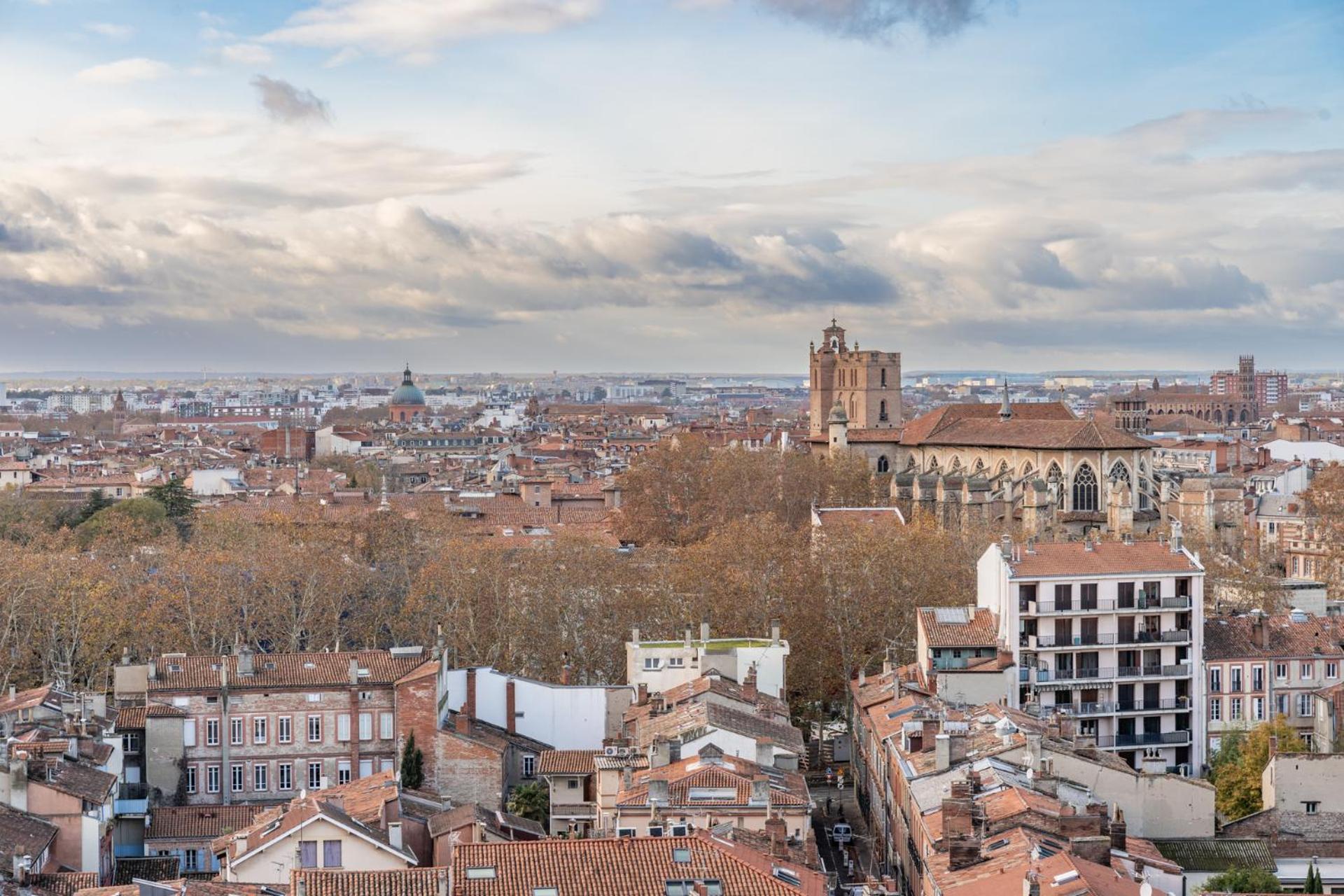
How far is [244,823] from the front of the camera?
123 feet

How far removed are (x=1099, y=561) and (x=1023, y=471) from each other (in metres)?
41.8

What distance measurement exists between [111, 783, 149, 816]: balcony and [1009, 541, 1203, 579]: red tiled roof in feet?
77.4

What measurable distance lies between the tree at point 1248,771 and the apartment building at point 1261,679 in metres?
5.60

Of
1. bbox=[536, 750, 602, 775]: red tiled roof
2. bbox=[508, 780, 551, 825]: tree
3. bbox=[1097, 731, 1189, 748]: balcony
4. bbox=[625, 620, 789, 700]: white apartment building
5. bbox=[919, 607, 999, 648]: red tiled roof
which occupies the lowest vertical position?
bbox=[1097, 731, 1189, 748]: balcony

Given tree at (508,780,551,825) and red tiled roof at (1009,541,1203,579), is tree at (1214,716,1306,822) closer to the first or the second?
red tiled roof at (1009,541,1203,579)

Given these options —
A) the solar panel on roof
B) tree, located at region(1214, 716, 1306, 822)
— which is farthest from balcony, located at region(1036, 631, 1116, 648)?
tree, located at region(1214, 716, 1306, 822)

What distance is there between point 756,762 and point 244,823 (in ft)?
36.0

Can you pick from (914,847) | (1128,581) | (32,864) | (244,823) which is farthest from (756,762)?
(1128,581)

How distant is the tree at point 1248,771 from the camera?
132 ft

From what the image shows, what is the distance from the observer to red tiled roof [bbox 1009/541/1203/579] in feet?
162

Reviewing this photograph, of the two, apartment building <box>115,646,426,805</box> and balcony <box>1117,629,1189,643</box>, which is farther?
balcony <box>1117,629,1189,643</box>

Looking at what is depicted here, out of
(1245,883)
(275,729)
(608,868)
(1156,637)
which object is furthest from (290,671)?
(1156,637)

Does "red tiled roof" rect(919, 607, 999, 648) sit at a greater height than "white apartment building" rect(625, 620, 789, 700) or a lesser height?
greater

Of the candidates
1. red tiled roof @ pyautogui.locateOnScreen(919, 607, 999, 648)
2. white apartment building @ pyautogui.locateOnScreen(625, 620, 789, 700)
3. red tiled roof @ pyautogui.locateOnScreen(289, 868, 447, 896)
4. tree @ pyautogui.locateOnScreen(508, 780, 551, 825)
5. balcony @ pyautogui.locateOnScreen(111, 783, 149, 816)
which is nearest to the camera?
red tiled roof @ pyautogui.locateOnScreen(289, 868, 447, 896)
